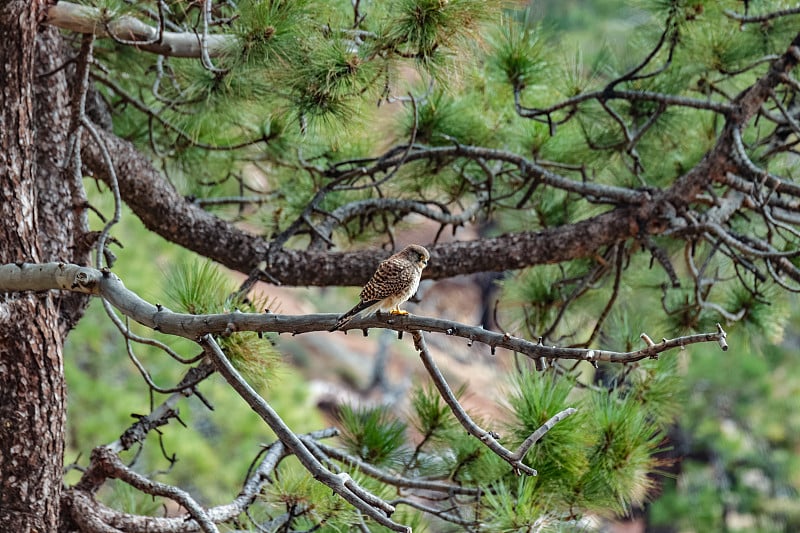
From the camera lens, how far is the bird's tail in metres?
1.19

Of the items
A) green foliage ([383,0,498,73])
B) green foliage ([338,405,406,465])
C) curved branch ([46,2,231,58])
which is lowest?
green foliage ([338,405,406,465])

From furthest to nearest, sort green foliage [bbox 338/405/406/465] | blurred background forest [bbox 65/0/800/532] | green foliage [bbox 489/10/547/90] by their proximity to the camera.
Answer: blurred background forest [bbox 65/0/800/532] < green foliage [bbox 489/10/547/90] < green foliage [bbox 338/405/406/465]

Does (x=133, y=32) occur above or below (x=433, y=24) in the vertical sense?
above

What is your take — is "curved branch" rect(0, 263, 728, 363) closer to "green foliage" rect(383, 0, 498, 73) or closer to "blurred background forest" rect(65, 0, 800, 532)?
"green foliage" rect(383, 0, 498, 73)

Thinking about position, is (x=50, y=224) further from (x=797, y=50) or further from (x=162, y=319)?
(x=797, y=50)

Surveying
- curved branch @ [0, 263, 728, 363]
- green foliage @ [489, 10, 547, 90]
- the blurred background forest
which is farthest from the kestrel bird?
the blurred background forest

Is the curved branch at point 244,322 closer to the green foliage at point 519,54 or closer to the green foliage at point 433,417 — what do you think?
the green foliage at point 433,417

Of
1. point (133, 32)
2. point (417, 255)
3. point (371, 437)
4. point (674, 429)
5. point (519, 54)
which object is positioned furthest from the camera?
point (674, 429)

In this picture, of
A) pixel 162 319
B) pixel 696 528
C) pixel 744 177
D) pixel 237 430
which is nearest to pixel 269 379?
pixel 162 319

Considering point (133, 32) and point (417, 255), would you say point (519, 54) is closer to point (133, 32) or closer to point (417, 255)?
point (417, 255)

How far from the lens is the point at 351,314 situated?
51.8 inches

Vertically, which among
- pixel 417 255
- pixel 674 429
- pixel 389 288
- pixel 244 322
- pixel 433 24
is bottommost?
pixel 244 322

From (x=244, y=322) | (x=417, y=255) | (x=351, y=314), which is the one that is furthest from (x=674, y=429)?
(x=244, y=322)

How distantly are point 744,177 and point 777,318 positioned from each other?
0.52 m
